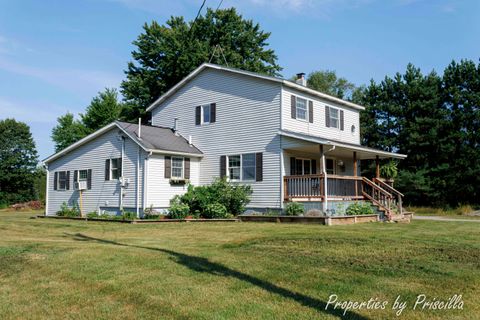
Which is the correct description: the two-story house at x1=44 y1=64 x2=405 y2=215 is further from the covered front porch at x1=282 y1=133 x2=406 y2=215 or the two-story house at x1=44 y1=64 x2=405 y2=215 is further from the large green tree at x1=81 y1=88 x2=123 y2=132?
the large green tree at x1=81 y1=88 x2=123 y2=132

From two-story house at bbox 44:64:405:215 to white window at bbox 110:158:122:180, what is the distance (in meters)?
0.05


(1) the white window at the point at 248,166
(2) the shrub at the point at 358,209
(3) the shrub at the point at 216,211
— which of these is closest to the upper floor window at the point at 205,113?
(1) the white window at the point at 248,166

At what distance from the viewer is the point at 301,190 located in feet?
55.5

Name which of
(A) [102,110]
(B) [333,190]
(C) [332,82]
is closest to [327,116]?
(B) [333,190]

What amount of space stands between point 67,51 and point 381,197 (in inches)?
565

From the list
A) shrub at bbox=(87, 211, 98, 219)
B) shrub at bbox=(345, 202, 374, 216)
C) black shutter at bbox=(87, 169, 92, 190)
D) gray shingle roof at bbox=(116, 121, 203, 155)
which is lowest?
shrub at bbox=(87, 211, 98, 219)

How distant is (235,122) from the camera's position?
19547mm

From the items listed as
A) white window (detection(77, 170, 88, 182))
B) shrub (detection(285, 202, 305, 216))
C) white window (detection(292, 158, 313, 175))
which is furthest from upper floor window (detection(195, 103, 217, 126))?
shrub (detection(285, 202, 305, 216))

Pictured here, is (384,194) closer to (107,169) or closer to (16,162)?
(107,169)

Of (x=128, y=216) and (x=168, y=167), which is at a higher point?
(x=168, y=167)

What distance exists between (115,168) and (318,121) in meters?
9.96

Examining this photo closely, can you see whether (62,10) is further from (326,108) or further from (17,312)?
(326,108)

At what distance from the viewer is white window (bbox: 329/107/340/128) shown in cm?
2159

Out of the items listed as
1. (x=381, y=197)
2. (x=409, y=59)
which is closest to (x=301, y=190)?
(x=381, y=197)
